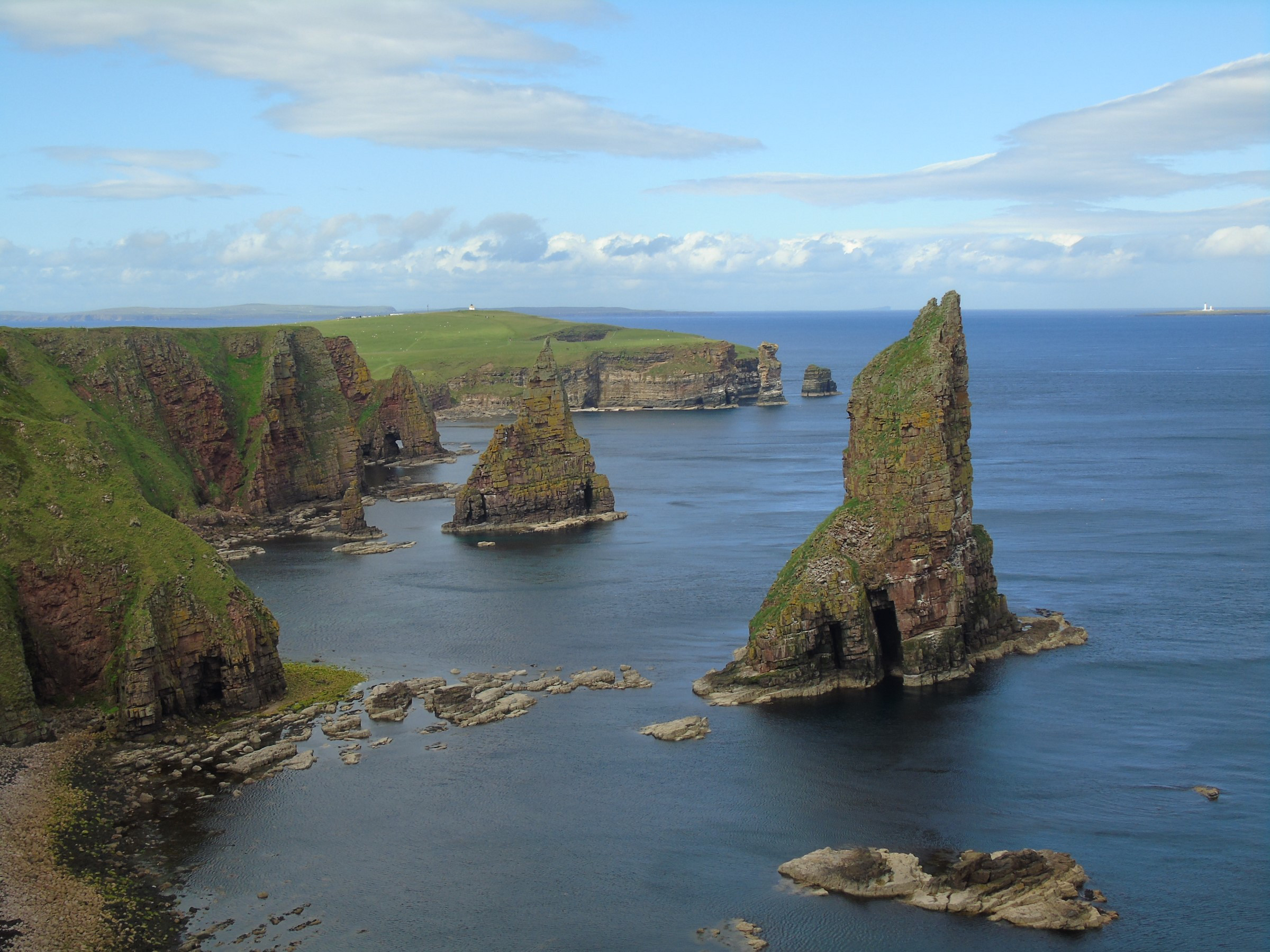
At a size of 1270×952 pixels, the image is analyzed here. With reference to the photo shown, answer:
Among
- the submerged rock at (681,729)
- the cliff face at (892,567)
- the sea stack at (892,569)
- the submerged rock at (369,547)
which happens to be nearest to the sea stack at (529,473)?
the submerged rock at (369,547)

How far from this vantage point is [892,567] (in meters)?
69.1

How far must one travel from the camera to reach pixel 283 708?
219ft

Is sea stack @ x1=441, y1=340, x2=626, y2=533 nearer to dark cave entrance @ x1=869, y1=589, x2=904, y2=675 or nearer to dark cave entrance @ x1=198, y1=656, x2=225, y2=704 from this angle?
dark cave entrance @ x1=869, y1=589, x2=904, y2=675

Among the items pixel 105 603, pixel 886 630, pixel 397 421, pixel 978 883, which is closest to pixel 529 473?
pixel 886 630

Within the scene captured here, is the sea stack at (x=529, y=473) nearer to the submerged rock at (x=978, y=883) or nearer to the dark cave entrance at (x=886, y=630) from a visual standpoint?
the dark cave entrance at (x=886, y=630)

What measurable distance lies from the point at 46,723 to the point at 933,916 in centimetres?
4462

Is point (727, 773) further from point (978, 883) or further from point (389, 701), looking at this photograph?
point (389, 701)

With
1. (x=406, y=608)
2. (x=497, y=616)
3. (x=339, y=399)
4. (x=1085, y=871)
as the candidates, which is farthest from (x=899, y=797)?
(x=339, y=399)

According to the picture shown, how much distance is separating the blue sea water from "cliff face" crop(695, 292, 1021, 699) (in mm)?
2290

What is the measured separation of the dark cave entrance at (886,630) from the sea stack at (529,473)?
2097 inches

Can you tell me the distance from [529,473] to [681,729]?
202 feet

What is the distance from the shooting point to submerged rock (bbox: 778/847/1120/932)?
4416 centimetres

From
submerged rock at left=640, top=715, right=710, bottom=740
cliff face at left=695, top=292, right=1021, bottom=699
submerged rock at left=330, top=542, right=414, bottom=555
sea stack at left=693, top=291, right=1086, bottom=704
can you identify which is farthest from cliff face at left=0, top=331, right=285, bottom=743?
submerged rock at left=330, top=542, right=414, bottom=555

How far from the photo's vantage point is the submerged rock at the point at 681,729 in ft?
205
